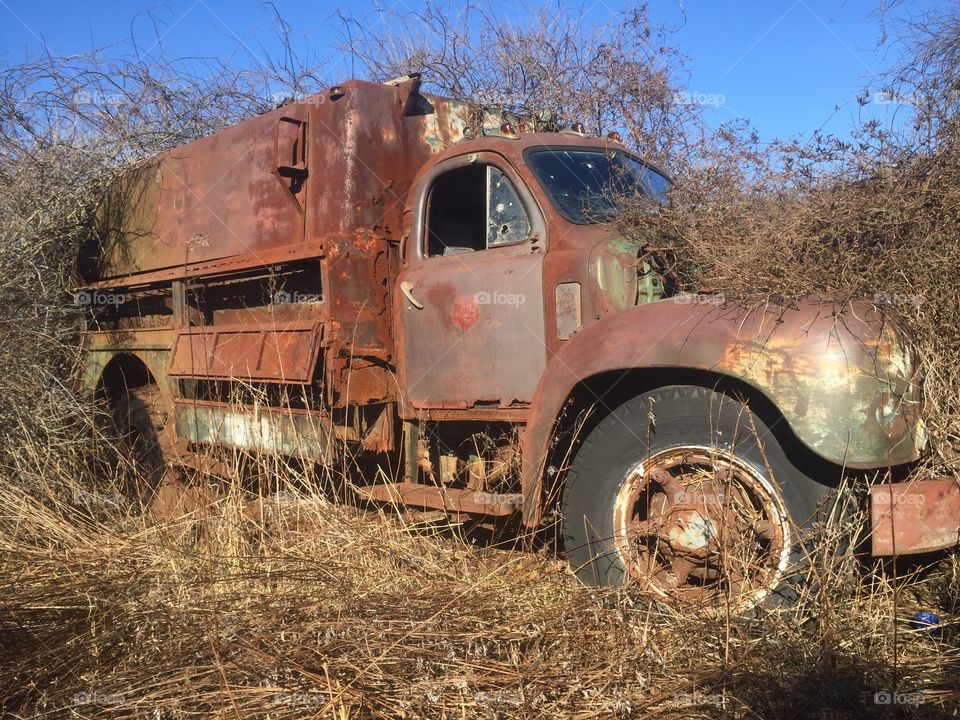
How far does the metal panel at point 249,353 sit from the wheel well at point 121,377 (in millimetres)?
1021

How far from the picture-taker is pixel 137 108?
23.1ft

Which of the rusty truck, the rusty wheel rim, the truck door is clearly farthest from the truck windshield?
the rusty wheel rim

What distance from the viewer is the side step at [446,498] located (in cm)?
337

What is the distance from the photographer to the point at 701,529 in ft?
8.91

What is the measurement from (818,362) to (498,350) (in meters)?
1.50

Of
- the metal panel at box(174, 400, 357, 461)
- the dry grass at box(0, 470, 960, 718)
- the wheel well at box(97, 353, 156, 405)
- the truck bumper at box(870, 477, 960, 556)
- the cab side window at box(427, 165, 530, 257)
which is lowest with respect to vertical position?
the dry grass at box(0, 470, 960, 718)

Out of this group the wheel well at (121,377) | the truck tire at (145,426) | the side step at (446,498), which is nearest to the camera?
the side step at (446,498)

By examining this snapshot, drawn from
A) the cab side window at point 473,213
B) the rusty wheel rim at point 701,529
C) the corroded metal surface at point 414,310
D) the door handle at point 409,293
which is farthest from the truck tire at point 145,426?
the rusty wheel rim at point 701,529

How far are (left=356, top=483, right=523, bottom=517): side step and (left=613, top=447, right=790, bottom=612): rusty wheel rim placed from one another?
1.99ft

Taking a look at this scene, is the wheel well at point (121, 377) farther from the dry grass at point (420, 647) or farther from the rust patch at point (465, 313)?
the rust patch at point (465, 313)

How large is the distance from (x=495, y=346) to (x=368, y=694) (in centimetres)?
178

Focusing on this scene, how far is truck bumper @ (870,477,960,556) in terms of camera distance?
2.36 metres

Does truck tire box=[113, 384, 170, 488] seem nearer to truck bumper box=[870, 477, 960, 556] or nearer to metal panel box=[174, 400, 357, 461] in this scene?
metal panel box=[174, 400, 357, 461]

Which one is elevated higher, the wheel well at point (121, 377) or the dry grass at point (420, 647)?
the wheel well at point (121, 377)
